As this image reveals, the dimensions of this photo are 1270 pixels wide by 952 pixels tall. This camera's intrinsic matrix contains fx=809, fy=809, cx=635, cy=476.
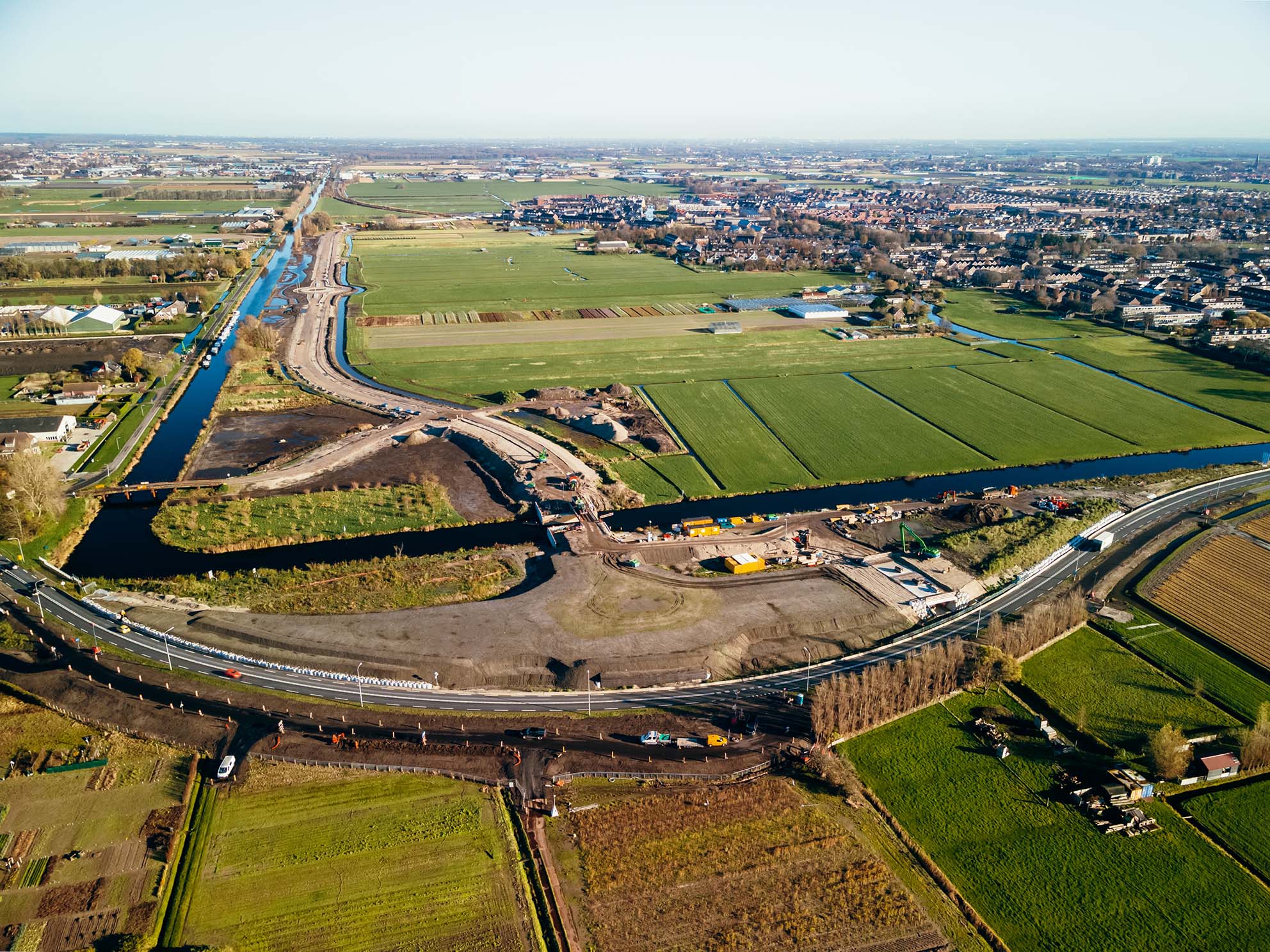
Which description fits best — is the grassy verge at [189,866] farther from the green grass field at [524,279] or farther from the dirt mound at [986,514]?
the green grass field at [524,279]

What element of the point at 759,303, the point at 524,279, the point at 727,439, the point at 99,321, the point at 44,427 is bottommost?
the point at 727,439

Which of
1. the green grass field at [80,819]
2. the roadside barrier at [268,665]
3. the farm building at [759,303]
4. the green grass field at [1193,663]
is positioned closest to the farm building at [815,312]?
the farm building at [759,303]

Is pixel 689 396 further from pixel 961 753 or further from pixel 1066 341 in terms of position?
pixel 1066 341

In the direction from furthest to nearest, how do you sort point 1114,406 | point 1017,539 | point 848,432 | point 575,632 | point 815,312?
point 815,312
point 1114,406
point 848,432
point 1017,539
point 575,632

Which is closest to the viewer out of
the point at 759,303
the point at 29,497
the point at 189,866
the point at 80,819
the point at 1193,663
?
the point at 189,866

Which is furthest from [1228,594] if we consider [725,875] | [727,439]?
[725,875]

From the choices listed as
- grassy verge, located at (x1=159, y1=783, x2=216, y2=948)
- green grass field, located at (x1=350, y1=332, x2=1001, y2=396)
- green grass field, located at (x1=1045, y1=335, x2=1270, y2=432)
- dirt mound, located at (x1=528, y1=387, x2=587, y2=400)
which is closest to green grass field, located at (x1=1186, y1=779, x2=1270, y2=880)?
grassy verge, located at (x1=159, y1=783, x2=216, y2=948)

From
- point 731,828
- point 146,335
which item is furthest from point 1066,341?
point 146,335

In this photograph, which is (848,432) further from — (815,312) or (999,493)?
(815,312)

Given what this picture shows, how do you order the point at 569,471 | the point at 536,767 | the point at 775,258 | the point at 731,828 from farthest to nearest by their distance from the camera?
1. the point at 775,258
2. the point at 569,471
3. the point at 536,767
4. the point at 731,828
